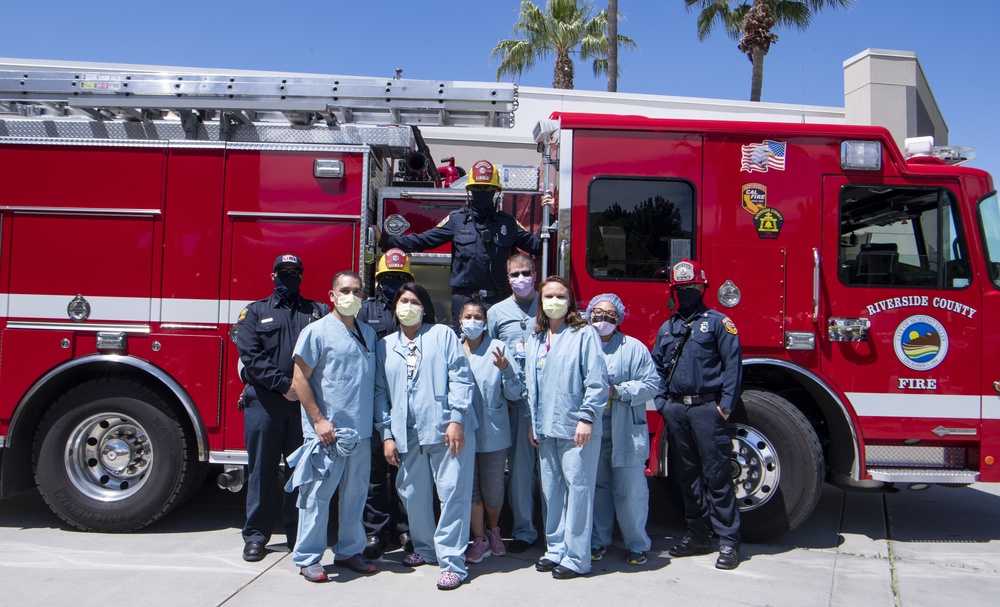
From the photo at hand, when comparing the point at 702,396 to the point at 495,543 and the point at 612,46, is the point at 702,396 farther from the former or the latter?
→ the point at 612,46

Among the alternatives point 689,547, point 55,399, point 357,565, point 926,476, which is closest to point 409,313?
point 357,565

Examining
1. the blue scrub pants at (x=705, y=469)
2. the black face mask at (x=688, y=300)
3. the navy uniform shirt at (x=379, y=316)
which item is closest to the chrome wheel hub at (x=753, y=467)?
the blue scrub pants at (x=705, y=469)

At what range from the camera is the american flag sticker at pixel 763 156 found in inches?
213

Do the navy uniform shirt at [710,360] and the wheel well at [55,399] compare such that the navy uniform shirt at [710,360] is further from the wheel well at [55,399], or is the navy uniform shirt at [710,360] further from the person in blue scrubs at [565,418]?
the wheel well at [55,399]

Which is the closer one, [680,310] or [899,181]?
[680,310]

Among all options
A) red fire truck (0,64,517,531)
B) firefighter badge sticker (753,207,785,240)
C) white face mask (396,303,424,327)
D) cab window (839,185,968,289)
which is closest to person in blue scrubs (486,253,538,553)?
white face mask (396,303,424,327)

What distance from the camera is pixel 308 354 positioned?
4457 mm

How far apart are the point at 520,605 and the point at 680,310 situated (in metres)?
2.17

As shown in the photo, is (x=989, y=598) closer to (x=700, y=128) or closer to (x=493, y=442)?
(x=493, y=442)

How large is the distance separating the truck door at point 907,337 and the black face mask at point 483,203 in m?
2.43

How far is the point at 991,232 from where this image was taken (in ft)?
17.4

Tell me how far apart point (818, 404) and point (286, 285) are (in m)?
3.91

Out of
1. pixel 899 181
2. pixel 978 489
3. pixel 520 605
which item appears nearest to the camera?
pixel 520 605

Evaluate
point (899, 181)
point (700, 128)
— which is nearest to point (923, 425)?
point (899, 181)
